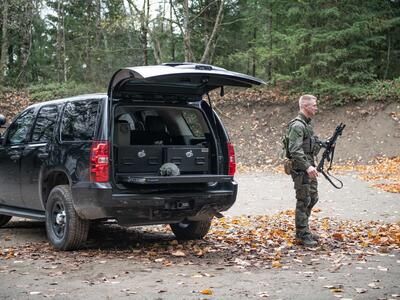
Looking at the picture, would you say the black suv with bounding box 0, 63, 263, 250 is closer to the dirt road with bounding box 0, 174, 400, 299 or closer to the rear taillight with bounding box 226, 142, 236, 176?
the rear taillight with bounding box 226, 142, 236, 176

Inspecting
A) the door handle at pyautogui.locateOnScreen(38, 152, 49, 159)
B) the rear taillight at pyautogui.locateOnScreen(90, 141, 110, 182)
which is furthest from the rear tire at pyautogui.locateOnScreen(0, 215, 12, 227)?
the rear taillight at pyautogui.locateOnScreen(90, 141, 110, 182)

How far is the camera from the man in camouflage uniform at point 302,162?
734 cm

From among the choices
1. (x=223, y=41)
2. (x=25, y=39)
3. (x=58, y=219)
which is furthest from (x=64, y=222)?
(x=25, y=39)

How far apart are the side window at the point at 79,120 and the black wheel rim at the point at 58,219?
874mm

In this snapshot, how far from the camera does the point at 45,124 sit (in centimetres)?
788

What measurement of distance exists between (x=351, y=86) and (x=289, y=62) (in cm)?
364

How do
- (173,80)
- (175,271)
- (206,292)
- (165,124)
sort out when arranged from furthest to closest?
(165,124)
(173,80)
(175,271)
(206,292)

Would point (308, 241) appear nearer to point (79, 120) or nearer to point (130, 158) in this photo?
point (130, 158)

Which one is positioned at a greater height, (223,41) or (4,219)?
(223,41)

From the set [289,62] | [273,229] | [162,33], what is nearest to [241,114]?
[289,62]

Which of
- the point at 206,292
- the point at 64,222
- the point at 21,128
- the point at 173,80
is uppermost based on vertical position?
the point at 173,80

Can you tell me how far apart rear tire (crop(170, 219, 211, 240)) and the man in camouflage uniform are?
135cm

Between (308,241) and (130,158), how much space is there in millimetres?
2654

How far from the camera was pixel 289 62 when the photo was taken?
1078 inches
